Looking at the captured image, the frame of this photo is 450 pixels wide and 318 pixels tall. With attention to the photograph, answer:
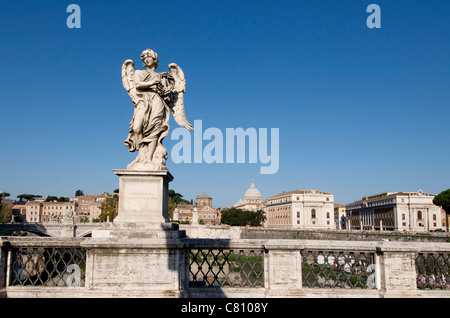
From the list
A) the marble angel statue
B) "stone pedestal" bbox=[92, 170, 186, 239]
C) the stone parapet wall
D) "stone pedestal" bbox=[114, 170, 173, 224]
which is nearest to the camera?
the stone parapet wall

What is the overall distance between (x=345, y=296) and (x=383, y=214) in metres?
121

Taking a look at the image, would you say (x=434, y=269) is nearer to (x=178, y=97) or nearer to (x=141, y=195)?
(x=141, y=195)

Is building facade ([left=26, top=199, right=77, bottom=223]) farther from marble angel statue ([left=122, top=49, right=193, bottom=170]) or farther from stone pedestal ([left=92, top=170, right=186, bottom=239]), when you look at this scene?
stone pedestal ([left=92, top=170, right=186, bottom=239])

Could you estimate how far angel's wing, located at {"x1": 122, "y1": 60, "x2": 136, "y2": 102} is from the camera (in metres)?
7.94

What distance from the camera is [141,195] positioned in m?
7.38

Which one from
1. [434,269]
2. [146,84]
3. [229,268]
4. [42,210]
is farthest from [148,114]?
[42,210]

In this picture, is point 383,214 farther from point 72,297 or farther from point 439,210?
point 72,297

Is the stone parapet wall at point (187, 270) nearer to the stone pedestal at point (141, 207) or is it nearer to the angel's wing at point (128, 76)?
the stone pedestal at point (141, 207)

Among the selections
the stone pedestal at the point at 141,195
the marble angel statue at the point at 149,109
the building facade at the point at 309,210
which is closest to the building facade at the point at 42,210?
the building facade at the point at 309,210

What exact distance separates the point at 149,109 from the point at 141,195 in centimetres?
187

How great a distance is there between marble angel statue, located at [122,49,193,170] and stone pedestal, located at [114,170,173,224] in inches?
7.8

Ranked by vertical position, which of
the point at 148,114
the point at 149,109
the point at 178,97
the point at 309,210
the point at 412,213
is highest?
the point at 178,97

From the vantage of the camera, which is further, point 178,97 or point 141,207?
point 178,97

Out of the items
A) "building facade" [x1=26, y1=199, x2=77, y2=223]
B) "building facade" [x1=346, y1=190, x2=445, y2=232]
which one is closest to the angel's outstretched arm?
"building facade" [x1=346, y1=190, x2=445, y2=232]
